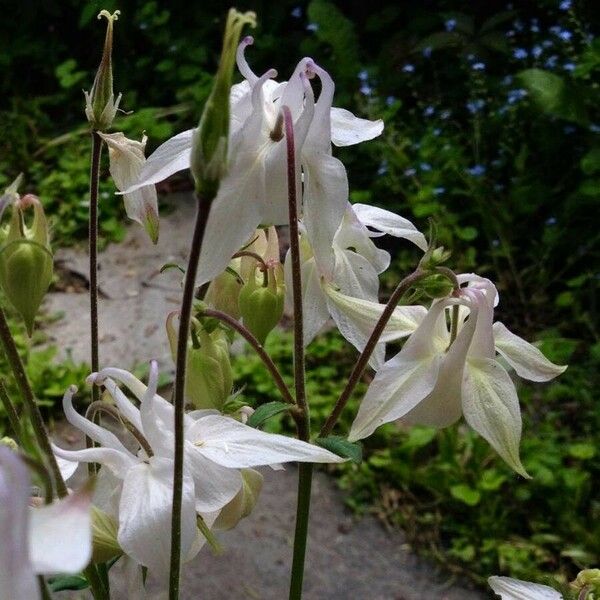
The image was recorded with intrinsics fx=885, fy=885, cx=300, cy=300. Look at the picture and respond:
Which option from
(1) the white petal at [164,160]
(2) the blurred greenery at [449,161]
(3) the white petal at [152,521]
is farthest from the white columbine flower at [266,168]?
(2) the blurred greenery at [449,161]

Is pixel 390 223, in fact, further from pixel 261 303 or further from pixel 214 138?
pixel 214 138

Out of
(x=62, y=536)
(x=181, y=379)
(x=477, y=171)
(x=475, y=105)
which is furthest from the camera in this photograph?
(x=475, y=105)

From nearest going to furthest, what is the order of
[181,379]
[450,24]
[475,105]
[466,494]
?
[181,379]
[466,494]
[475,105]
[450,24]

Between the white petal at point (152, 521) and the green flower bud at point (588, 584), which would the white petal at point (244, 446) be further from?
the green flower bud at point (588, 584)

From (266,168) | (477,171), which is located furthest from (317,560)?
(266,168)

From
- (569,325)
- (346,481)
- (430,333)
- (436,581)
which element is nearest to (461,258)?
(569,325)

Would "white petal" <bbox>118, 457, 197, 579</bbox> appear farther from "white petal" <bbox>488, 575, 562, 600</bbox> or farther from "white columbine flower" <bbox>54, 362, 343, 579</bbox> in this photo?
"white petal" <bbox>488, 575, 562, 600</bbox>

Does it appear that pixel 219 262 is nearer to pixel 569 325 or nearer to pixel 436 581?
pixel 436 581
